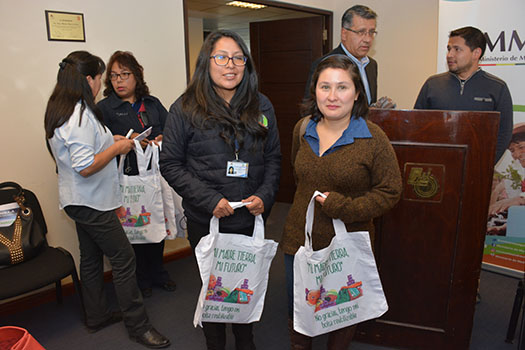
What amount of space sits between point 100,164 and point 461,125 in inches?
65.8

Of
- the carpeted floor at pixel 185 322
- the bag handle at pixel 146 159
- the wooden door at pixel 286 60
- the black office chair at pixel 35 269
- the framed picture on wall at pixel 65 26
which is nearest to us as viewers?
the black office chair at pixel 35 269

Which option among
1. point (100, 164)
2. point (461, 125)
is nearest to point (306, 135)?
point (461, 125)

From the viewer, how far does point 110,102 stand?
2.54 m

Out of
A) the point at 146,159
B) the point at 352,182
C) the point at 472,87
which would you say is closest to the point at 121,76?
the point at 146,159

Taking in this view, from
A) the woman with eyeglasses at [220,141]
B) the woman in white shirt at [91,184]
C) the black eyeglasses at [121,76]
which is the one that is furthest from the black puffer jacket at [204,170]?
the black eyeglasses at [121,76]

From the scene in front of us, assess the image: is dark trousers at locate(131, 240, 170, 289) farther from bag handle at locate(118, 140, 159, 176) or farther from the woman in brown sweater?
the woman in brown sweater

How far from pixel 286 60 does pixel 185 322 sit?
3.03 m

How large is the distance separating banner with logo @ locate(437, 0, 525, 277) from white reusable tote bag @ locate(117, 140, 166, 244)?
84.3 inches

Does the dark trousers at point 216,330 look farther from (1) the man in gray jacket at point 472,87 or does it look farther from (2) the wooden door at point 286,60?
(2) the wooden door at point 286,60

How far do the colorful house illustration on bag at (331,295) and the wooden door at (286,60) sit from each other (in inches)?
122

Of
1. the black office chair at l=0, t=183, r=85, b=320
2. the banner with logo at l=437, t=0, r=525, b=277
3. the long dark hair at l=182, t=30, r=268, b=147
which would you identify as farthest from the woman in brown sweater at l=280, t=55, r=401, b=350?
the banner with logo at l=437, t=0, r=525, b=277

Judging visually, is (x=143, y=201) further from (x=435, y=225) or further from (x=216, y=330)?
(x=435, y=225)

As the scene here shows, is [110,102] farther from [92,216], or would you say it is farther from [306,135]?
[306,135]

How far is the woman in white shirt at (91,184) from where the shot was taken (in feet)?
6.24
